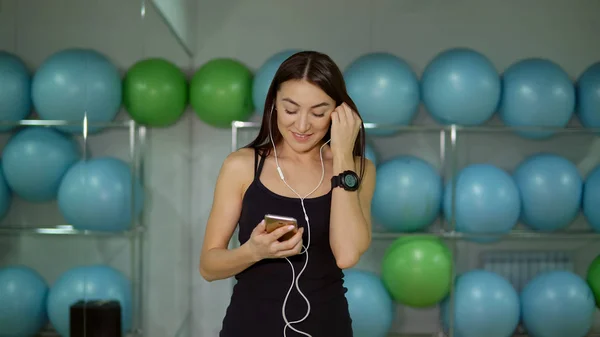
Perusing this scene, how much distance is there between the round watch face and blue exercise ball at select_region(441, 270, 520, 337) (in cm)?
229

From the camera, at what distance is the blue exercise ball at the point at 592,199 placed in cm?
366

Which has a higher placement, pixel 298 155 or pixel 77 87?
pixel 77 87

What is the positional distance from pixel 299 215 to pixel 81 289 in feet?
3.38

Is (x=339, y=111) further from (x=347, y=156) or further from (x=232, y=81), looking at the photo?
(x=232, y=81)

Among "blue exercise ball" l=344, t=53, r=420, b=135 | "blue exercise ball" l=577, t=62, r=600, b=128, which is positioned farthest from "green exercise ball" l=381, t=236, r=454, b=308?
"blue exercise ball" l=577, t=62, r=600, b=128

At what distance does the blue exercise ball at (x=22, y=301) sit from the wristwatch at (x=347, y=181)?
34.6 inches

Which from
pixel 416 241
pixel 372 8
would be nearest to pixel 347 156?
pixel 416 241

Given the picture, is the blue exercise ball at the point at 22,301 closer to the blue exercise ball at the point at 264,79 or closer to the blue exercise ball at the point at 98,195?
the blue exercise ball at the point at 98,195

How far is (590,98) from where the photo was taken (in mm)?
3711

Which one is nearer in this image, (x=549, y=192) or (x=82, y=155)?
(x=82, y=155)

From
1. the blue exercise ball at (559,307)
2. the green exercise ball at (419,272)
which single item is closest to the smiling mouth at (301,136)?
the green exercise ball at (419,272)

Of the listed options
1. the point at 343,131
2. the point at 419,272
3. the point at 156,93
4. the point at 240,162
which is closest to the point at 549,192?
the point at 419,272

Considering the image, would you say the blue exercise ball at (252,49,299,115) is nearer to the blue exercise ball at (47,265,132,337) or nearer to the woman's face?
the blue exercise ball at (47,265,132,337)

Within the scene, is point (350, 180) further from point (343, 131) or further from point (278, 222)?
point (278, 222)
